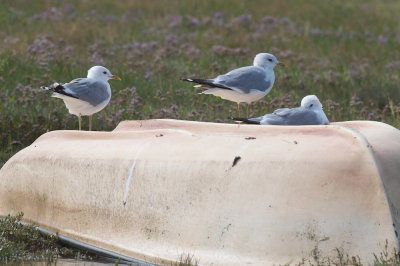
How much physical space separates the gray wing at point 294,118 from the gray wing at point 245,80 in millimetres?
1849

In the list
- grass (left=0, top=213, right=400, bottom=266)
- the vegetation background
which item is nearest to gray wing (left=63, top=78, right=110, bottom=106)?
the vegetation background

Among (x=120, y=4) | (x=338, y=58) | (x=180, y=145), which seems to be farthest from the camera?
(x=120, y=4)

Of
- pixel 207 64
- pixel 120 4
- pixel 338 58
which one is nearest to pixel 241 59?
pixel 207 64

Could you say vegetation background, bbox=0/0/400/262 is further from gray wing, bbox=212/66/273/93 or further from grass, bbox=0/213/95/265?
grass, bbox=0/213/95/265

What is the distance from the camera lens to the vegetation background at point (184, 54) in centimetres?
→ 1020

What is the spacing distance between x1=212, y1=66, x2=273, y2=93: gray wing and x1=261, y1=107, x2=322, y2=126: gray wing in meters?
1.85

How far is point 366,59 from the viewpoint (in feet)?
49.2

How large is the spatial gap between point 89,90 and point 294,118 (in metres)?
2.53

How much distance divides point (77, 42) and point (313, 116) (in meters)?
9.02

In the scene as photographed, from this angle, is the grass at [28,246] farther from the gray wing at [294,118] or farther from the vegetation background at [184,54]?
the vegetation background at [184,54]

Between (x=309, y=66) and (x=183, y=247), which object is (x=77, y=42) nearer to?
(x=309, y=66)

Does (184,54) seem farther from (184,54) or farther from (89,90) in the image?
(89,90)

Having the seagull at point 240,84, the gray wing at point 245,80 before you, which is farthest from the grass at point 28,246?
the gray wing at point 245,80

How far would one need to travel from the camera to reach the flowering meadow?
1019 centimetres
